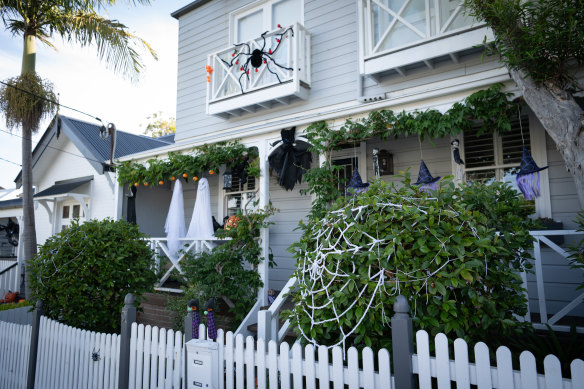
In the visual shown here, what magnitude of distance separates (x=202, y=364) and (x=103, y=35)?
8.92 metres

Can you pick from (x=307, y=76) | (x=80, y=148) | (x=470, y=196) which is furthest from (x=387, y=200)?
(x=80, y=148)

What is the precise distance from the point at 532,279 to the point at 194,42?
8.65m

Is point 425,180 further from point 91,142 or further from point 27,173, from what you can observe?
point 91,142

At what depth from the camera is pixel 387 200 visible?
2.53 m

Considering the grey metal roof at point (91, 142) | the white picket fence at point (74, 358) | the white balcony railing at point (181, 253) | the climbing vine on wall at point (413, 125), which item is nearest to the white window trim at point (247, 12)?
the climbing vine on wall at point (413, 125)

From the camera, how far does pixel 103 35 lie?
9.05 metres

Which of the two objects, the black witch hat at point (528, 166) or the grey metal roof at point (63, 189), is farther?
the grey metal roof at point (63, 189)

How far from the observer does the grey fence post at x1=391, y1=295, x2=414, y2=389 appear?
211 cm

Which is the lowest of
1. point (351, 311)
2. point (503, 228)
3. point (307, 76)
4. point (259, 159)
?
point (351, 311)

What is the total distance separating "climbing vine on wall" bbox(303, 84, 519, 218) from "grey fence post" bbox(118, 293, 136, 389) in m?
2.85

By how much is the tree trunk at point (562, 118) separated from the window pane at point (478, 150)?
2132mm

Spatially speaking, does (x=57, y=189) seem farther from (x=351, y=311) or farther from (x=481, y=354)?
(x=481, y=354)

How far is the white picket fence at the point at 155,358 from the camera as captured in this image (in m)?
3.20

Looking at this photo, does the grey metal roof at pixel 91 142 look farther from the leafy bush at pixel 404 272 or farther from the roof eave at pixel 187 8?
the leafy bush at pixel 404 272
